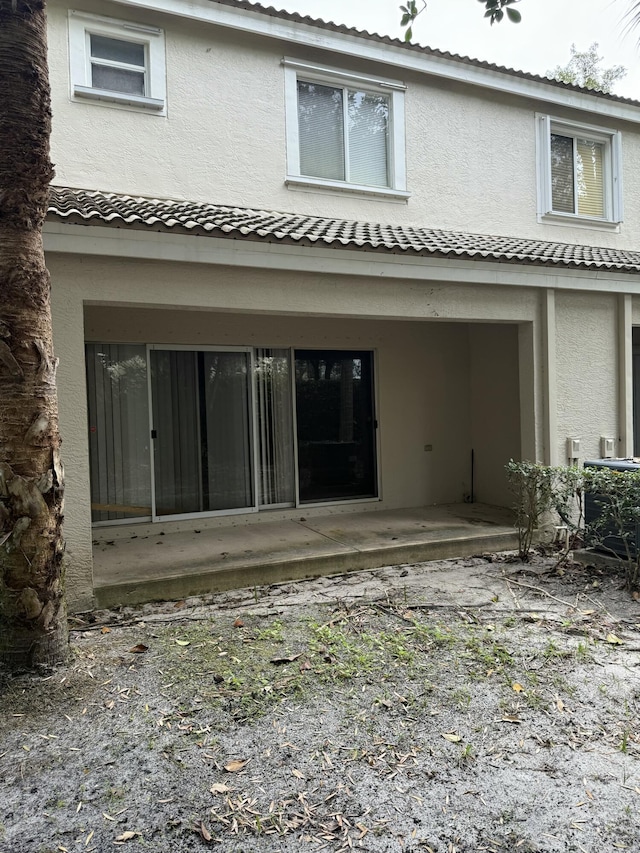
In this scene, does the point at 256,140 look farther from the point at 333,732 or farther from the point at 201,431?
the point at 333,732

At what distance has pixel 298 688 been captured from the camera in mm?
4156

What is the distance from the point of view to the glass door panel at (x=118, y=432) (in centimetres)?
805

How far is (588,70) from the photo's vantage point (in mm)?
30172

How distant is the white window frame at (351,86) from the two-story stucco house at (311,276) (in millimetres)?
37

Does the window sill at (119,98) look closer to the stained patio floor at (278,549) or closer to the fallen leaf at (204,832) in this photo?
the stained patio floor at (278,549)

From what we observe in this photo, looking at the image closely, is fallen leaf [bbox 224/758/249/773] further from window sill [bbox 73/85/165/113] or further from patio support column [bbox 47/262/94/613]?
window sill [bbox 73/85/165/113]

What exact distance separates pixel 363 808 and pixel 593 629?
310 centimetres

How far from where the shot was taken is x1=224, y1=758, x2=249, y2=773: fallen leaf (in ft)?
10.6

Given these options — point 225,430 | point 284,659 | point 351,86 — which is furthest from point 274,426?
point 351,86

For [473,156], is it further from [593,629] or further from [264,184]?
[593,629]

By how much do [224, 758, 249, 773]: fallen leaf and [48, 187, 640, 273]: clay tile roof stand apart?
184 inches

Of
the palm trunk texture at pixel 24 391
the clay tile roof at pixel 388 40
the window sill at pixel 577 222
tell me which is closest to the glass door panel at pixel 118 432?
the palm trunk texture at pixel 24 391

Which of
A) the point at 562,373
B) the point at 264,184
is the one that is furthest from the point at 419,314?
the point at 264,184

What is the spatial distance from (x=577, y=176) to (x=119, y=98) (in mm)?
8160
